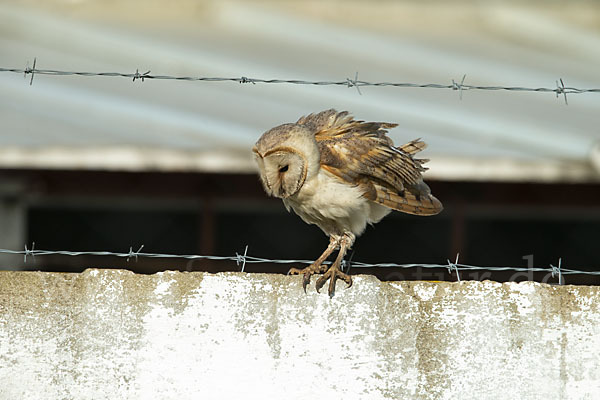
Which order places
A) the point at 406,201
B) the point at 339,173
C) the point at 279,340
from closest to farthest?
1. the point at 279,340
2. the point at 339,173
3. the point at 406,201

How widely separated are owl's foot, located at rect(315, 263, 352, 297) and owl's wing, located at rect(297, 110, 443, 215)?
521mm

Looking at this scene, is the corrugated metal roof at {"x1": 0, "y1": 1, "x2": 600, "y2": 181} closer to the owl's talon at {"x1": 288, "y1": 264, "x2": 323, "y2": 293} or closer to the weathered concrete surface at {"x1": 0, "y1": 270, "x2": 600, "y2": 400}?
the owl's talon at {"x1": 288, "y1": 264, "x2": 323, "y2": 293}

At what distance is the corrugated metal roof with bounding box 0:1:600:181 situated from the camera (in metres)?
6.48

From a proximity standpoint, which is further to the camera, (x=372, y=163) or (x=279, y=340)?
(x=372, y=163)

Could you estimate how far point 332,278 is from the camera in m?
3.00

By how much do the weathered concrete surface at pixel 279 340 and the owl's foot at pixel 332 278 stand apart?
82 mm

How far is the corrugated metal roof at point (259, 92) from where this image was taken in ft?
21.2

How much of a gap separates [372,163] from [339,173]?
0.14 m

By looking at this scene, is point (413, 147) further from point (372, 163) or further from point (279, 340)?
point (279, 340)

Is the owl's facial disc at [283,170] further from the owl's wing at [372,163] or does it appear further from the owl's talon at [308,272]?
the owl's talon at [308,272]

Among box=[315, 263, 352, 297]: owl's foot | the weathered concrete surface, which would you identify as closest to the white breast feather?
box=[315, 263, 352, 297]: owl's foot


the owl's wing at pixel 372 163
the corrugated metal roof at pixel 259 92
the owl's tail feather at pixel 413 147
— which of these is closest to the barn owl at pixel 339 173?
the owl's wing at pixel 372 163

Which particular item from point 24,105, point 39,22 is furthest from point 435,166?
point 39,22

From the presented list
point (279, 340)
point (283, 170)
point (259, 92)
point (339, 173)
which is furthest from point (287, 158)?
point (259, 92)
